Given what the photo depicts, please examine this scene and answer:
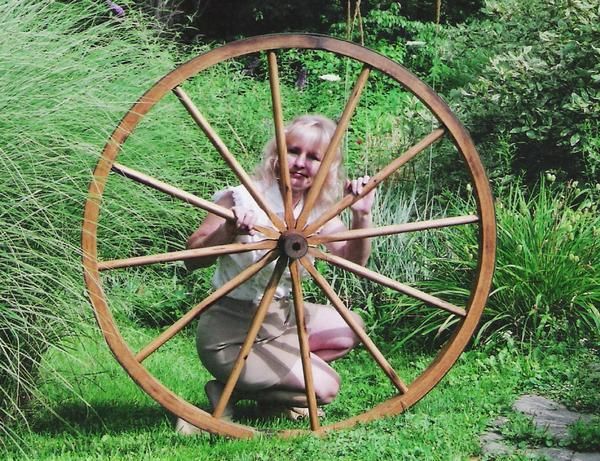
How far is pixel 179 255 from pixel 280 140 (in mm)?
492

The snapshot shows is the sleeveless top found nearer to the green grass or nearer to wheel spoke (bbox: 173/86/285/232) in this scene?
wheel spoke (bbox: 173/86/285/232)

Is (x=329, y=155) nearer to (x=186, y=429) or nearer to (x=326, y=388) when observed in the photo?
(x=326, y=388)

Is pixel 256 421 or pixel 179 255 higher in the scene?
pixel 179 255

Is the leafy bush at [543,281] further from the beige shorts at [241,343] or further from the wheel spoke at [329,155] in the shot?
the wheel spoke at [329,155]

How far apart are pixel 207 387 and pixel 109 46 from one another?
1.43m

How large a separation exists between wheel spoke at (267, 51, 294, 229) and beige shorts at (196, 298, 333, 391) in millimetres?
476

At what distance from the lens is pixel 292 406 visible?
3.54 meters

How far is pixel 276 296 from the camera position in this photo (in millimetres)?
3566

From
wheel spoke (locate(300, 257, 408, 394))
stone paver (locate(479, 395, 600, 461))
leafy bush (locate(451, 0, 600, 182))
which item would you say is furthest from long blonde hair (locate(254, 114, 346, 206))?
leafy bush (locate(451, 0, 600, 182))

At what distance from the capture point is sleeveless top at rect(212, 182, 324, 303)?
340 cm

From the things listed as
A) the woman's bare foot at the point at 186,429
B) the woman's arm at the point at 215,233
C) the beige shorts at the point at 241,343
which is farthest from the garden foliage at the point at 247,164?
the woman's bare foot at the point at 186,429

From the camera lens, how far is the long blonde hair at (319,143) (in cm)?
343

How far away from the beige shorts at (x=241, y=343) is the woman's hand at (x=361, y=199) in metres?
0.51

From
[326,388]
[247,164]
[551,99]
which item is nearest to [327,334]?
[326,388]
